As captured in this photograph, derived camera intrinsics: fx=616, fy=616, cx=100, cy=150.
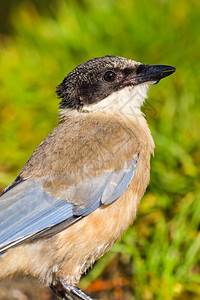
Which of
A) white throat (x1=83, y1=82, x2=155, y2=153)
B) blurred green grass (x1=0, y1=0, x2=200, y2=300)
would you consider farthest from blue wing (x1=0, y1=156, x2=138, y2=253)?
blurred green grass (x1=0, y1=0, x2=200, y2=300)

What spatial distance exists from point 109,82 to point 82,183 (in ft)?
2.39

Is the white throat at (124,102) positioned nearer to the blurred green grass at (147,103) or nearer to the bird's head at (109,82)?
the bird's head at (109,82)

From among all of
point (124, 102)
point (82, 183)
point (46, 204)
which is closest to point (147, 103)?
point (124, 102)

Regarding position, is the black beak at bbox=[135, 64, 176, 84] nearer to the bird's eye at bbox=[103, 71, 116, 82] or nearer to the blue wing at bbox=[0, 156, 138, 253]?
the bird's eye at bbox=[103, 71, 116, 82]

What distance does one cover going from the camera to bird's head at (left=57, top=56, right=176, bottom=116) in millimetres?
3818

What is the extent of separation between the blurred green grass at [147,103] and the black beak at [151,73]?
0.42 m

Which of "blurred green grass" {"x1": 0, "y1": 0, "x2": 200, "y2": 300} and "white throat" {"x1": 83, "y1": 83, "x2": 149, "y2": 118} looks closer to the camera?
"white throat" {"x1": 83, "y1": 83, "x2": 149, "y2": 118}

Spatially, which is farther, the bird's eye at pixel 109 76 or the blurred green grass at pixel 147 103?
the blurred green grass at pixel 147 103

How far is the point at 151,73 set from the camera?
3.86 m

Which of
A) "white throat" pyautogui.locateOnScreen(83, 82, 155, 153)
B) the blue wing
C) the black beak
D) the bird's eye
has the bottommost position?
the blue wing

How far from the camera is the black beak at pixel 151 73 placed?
3.84 m

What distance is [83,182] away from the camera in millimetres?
3471

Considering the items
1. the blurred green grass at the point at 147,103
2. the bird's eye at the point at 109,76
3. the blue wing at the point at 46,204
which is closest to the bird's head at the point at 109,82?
the bird's eye at the point at 109,76

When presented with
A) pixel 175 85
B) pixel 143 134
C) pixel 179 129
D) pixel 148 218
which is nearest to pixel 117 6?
pixel 175 85
